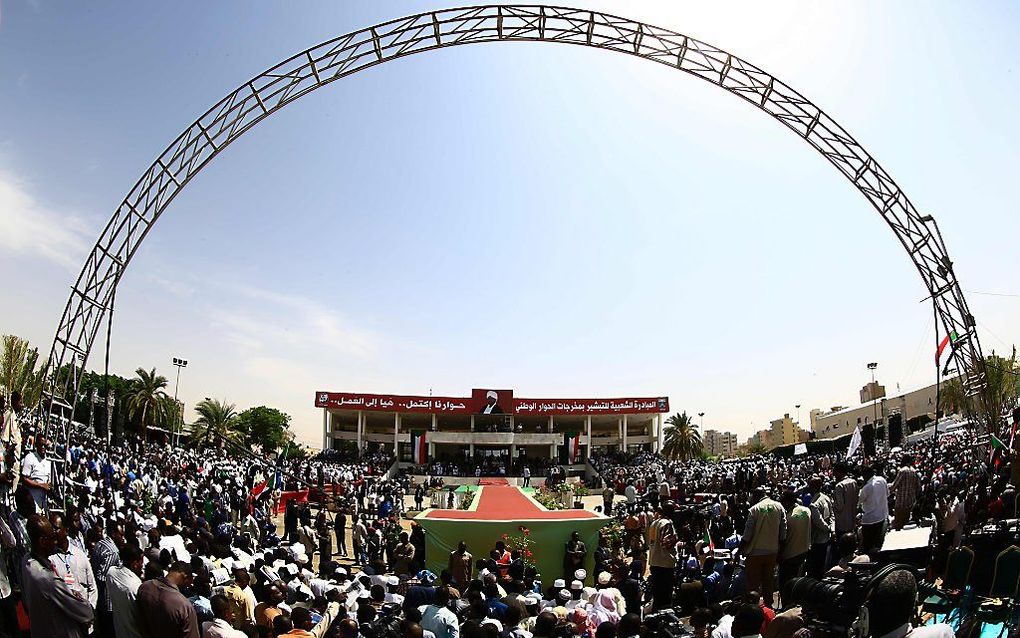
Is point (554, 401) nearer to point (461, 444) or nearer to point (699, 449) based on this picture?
point (461, 444)

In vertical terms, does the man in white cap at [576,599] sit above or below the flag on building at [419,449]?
above

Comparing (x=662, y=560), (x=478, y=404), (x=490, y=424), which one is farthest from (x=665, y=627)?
(x=490, y=424)

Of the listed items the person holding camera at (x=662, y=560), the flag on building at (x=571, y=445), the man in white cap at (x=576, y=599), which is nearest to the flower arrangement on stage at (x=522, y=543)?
the person holding camera at (x=662, y=560)

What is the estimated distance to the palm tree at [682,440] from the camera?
224 feet

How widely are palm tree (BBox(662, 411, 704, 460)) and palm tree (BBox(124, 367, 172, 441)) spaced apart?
4793cm

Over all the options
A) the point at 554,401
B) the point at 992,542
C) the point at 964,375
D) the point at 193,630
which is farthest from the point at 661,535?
the point at 554,401

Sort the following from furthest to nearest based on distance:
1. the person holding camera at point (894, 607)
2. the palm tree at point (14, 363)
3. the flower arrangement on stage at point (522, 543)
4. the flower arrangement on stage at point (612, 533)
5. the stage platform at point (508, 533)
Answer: the palm tree at point (14, 363), the flower arrangement on stage at point (612, 533), the stage platform at point (508, 533), the flower arrangement on stage at point (522, 543), the person holding camera at point (894, 607)

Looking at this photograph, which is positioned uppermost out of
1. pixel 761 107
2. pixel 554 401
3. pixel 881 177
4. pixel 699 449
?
pixel 761 107

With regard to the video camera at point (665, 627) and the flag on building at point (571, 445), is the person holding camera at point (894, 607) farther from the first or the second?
the flag on building at point (571, 445)

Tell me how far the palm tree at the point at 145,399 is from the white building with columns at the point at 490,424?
1463 centimetres

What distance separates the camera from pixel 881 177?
14.3 meters

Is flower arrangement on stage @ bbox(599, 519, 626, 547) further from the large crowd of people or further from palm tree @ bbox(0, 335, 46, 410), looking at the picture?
palm tree @ bbox(0, 335, 46, 410)

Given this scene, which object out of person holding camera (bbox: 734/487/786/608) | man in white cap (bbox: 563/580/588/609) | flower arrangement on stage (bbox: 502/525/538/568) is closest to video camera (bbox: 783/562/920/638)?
person holding camera (bbox: 734/487/786/608)

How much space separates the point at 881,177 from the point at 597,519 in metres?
9.75
